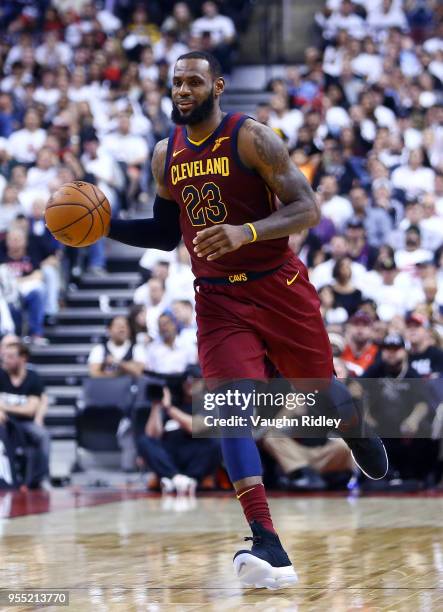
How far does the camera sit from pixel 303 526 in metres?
7.78

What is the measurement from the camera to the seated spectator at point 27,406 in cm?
1140

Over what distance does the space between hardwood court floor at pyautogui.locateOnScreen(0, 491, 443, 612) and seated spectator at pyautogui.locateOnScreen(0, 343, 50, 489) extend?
1.78 meters

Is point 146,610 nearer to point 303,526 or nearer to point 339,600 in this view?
point 339,600

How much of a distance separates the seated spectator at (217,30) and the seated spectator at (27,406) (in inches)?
315

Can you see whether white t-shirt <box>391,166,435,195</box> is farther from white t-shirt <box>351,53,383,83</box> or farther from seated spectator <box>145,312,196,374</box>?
seated spectator <box>145,312,196,374</box>

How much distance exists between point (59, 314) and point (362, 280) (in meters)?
3.89

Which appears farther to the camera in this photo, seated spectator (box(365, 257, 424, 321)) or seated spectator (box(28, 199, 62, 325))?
seated spectator (box(28, 199, 62, 325))

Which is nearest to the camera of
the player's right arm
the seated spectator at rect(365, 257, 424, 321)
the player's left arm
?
the player's left arm

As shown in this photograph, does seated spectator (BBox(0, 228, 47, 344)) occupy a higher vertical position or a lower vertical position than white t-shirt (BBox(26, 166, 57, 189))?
lower

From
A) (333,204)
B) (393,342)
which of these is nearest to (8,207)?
(333,204)

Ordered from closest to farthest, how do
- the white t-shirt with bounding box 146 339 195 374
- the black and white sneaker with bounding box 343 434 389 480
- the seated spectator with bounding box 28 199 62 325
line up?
the black and white sneaker with bounding box 343 434 389 480 < the white t-shirt with bounding box 146 339 195 374 < the seated spectator with bounding box 28 199 62 325

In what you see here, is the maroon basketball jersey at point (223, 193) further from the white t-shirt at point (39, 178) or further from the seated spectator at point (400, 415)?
the white t-shirt at point (39, 178)

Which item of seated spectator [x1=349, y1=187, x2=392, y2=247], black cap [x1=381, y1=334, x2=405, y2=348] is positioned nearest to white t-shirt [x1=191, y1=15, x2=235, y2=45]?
seated spectator [x1=349, y1=187, x2=392, y2=247]

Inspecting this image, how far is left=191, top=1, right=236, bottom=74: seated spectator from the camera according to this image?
18.4m
